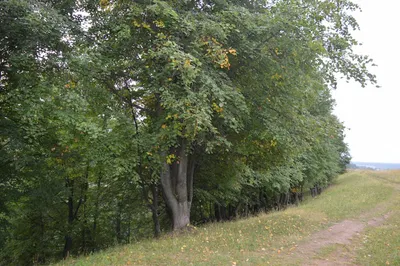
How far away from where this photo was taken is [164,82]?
8.45 metres

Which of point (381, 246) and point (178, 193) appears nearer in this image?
point (381, 246)

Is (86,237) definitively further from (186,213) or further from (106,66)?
(106,66)

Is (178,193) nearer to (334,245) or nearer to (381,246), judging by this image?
(334,245)

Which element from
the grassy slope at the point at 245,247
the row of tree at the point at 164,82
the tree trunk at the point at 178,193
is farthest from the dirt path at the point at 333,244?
the tree trunk at the point at 178,193

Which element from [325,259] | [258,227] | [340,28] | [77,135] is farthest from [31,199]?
[340,28]

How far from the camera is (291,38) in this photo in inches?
336

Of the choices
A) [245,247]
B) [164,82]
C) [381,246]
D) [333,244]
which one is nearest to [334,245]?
[333,244]

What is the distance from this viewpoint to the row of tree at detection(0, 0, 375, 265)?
768 cm

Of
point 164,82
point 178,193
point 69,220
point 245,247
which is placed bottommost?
point 69,220

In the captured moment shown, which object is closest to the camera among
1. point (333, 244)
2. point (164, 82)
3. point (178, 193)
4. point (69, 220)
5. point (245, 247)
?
point (245, 247)

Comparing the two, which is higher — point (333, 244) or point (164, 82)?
point (164, 82)

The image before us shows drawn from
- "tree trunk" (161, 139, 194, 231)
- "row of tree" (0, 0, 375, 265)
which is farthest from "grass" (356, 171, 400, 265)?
"tree trunk" (161, 139, 194, 231)

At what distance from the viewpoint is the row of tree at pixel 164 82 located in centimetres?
768

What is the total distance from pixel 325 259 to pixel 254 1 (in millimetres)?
9144
